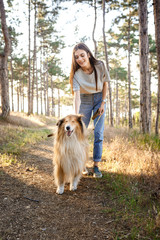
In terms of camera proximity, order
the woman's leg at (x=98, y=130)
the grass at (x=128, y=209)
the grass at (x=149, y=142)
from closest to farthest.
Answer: the grass at (x=128, y=209) → the woman's leg at (x=98, y=130) → the grass at (x=149, y=142)

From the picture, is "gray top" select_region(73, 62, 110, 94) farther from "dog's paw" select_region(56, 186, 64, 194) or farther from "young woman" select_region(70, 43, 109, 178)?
"dog's paw" select_region(56, 186, 64, 194)

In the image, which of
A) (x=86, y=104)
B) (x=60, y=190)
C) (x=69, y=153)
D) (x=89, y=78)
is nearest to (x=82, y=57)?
(x=89, y=78)

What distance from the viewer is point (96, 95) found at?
3633 millimetres

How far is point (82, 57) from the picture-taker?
3.28 meters

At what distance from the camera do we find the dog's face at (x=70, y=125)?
2.86 m

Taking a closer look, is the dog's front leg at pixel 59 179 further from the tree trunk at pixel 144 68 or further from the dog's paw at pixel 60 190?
the tree trunk at pixel 144 68

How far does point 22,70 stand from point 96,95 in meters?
26.2

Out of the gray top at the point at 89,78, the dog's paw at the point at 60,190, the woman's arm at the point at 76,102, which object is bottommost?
the dog's paw at the point at 60,190

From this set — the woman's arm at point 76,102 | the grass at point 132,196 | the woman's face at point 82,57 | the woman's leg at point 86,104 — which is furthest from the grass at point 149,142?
the woman's face at point 82,57

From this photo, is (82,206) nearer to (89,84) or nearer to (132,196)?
(132,196)

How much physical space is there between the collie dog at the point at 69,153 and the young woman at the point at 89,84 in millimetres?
404

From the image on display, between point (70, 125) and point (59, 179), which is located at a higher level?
point (70, 125)

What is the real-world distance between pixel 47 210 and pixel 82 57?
101 inches

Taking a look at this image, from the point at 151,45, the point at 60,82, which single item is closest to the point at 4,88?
the point at 151,45
